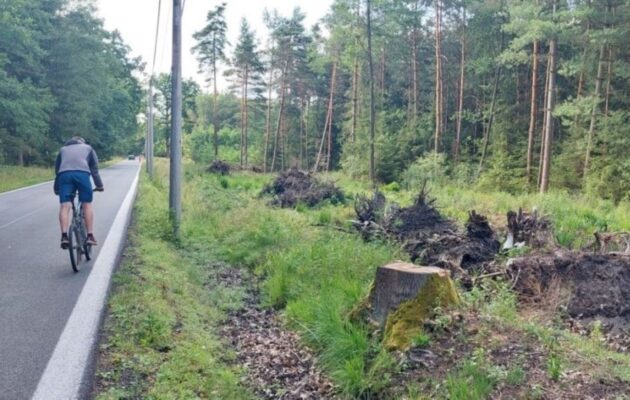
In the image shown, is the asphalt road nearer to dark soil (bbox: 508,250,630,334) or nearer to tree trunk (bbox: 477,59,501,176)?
dark soil (bbox: 508,250,630,334)

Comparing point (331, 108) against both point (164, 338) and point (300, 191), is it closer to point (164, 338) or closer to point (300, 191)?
point (300, 191)

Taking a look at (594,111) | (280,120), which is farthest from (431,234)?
(280,120)

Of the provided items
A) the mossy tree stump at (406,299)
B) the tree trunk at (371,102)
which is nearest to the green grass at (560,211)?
the mossy tree stump at (406,299)

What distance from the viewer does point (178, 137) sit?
383 inches

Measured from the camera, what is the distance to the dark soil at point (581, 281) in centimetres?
606

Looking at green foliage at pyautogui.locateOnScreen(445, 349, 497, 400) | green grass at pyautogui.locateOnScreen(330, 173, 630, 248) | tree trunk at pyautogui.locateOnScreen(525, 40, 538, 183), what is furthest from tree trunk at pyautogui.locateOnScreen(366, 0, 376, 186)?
green foliage at pyautogui.locateOnScreen(445, 349, 497, 400)

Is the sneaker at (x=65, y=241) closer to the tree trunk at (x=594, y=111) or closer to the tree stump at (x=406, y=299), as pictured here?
the tree stump at (x=406, y=299)

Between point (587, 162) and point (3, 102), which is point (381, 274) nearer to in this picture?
point (587, 162)

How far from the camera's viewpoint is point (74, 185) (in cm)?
700

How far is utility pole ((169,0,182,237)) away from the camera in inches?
381

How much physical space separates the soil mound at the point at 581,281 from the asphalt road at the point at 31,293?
5.79 m

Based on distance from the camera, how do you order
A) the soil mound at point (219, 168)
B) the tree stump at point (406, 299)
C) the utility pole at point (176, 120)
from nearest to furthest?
1. the tree stump at point (406, 299)
2. the utility pole at point (176, 120)
3. the soil mound at point (219, 168)

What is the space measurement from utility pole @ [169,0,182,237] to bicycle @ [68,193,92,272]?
2418 millimetres

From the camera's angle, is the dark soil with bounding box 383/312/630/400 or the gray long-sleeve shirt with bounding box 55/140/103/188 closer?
the dark soil with bounding box 383/312/630/400
